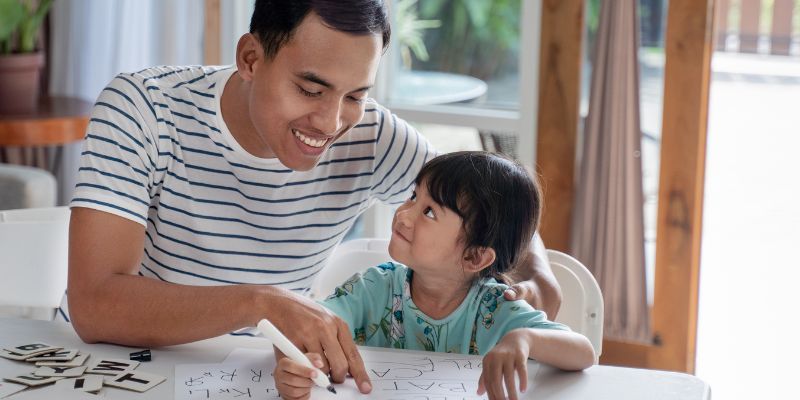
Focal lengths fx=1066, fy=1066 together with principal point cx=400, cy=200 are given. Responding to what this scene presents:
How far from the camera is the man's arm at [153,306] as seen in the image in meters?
1.31

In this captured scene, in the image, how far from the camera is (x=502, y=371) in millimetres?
1248

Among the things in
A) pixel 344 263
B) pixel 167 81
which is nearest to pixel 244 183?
pixel 167 81

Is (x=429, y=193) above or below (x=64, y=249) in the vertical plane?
above

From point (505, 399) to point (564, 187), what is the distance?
1701 mm

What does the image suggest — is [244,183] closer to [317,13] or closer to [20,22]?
[317,13]

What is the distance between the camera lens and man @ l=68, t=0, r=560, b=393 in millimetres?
1396

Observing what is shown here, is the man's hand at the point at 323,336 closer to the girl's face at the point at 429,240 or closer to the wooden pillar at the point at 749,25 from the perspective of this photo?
the girl's face at the point at 429,240

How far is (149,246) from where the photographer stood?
5.54 ft

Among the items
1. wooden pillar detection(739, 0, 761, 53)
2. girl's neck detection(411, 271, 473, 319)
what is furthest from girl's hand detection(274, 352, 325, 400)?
wooden pillar detection(739, 0, 761, 53)

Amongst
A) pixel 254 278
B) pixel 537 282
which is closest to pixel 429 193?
pixel 537 282

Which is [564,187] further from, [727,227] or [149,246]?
[149,246]

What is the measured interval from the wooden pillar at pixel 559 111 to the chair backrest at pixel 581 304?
3.46ft

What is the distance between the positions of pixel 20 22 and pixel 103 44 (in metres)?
0.33

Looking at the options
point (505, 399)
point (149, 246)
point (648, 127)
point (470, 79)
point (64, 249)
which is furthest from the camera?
point (470, 79)
